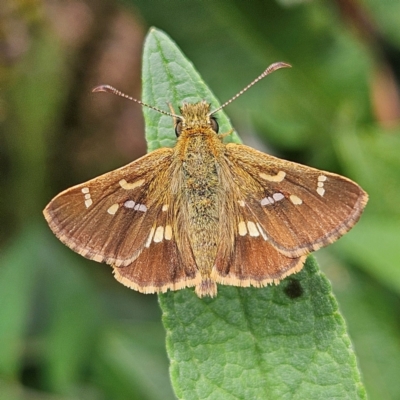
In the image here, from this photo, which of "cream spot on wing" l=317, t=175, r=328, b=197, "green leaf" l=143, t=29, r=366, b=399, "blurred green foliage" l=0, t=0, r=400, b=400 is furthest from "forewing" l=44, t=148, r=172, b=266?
"blurred green foliage" l=0, t=0, r=400, b=400

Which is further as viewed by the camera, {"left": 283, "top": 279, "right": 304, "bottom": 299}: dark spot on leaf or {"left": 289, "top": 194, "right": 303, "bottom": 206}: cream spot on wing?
{"left": 289, "top": 194, "right": 303, "bottom": 206}: cream spot on wing

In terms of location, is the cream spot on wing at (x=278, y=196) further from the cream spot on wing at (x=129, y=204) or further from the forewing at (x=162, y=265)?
the cream spot on wing at (x=129, y=204)

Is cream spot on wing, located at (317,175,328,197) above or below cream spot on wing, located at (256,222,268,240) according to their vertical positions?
above

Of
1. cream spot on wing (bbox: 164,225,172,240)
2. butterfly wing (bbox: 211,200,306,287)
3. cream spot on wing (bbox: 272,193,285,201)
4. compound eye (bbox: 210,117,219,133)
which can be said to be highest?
compound eye (bbox: 210,117,219,133)

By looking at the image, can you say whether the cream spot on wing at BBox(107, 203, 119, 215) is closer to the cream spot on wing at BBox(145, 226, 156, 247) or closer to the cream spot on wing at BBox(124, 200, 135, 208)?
the cream spot on wing at BBox(124, 200, 135, 208)

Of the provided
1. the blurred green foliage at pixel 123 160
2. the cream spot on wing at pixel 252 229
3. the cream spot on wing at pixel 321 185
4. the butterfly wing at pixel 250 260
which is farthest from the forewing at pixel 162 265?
the blurred green foliage at pixel 123 160

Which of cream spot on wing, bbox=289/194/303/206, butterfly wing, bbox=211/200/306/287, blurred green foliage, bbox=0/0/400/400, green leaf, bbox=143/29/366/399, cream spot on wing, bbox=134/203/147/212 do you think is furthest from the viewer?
blurred green foliage, bbox=0/0/400/400

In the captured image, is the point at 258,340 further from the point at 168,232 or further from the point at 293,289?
the point at 168,232
